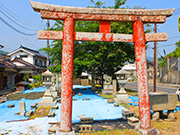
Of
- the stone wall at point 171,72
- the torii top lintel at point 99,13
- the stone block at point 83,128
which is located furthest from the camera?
the stone wall at point 171,72

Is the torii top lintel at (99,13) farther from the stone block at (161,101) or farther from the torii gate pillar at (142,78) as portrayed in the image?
the stone block at (161,101)

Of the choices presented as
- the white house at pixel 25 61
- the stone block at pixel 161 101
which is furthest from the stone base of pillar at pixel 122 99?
the white house at pixel 25 61

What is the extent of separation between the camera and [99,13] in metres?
5.41

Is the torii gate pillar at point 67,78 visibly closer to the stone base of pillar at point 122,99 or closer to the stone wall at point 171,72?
the stone base of pillar at point 122,99

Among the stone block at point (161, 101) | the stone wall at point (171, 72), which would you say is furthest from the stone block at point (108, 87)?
the stone wall at point (171, 72)

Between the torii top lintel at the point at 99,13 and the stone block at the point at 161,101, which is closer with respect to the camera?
the torii top lintel at the point at 99,13

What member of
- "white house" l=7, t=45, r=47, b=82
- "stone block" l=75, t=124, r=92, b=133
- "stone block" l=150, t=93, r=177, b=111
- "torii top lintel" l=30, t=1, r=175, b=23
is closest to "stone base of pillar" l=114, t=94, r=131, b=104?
"stone block" l=150, t=93, r=177, b=111

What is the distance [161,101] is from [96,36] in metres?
4.96

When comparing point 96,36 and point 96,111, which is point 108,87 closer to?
point 96,111

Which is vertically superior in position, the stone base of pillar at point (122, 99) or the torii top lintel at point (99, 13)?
the torii top lintel at point (99, 13)

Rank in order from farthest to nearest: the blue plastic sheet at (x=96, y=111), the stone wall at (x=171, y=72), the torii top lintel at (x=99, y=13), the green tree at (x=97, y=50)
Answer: the stone wall at (x=171, y=72) < the green tree at (x=97, y=50) < the blue plastic sheet at (x=96, y=111) < the torii top lintel at (x=99, y=13)

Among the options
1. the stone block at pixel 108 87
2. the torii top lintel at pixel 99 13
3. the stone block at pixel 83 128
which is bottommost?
the stone block at pixel 83 128

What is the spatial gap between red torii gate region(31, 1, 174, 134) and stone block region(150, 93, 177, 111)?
6.45 ft

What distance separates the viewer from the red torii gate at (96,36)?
16.5 ft
